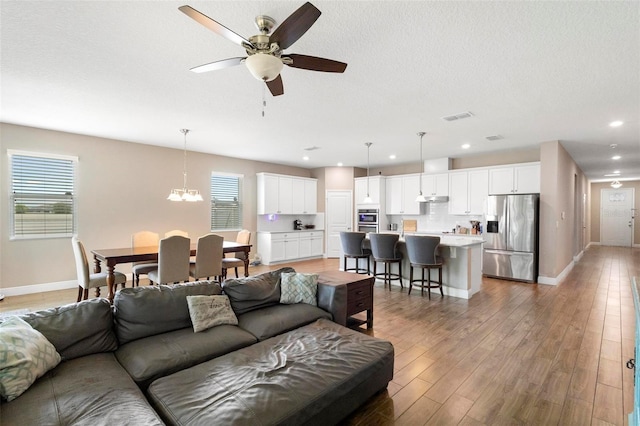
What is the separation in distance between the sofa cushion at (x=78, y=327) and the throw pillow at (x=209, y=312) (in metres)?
0.52

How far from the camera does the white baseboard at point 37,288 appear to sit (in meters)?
4.77

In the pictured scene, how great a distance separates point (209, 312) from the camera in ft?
8.02

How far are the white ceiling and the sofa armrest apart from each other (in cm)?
211

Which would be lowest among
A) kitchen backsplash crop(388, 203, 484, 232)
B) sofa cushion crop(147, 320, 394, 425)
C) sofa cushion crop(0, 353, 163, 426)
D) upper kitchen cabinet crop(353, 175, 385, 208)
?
sofa cushion crop(147, 320, 394, 425)

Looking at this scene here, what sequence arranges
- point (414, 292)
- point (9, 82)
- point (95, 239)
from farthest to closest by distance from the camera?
point (95, 239) < point (414, 292) < point (9, 82)

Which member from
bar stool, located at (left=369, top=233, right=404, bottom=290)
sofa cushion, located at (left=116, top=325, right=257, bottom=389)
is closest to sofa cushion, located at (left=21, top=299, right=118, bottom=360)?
sofa cushion, located at (left=116, top=325, right=257, bottom=389)

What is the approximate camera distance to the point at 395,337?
3320 mm

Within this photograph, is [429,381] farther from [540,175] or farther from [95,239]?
[95,239]

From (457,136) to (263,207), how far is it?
15.7 feet

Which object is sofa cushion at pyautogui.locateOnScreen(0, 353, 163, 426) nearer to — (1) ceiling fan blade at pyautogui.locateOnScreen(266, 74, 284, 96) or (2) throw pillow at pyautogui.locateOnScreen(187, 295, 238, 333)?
(2) throw pillow at pyautogui.locateOnScreen(187, 295, 238, 333)

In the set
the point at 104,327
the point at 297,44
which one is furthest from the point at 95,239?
the point at 297,44

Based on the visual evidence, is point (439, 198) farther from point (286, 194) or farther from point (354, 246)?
point (286, 194)

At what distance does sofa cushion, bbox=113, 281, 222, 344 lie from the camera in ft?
7.20

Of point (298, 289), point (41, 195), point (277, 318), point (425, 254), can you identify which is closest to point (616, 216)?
point (425, 254)
